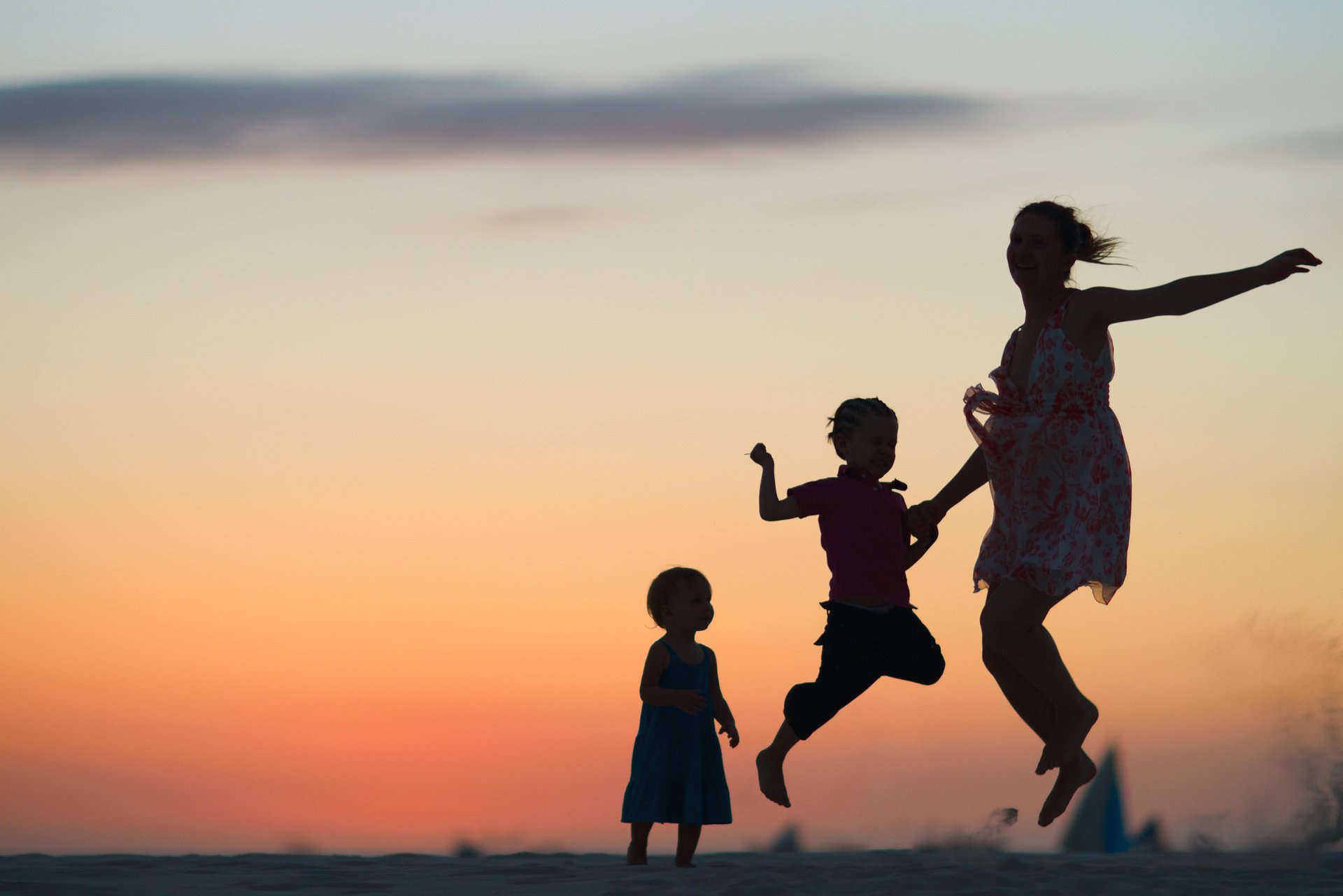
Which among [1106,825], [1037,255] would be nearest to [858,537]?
[1037,255]

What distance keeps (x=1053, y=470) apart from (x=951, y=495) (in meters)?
0.69

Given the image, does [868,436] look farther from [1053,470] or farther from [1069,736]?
[1069,736]

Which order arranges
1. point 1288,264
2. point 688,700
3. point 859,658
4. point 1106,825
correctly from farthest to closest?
point 1106,825 < point 688,700 < point 859,658 < point 1288,264

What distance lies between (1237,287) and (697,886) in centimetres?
330

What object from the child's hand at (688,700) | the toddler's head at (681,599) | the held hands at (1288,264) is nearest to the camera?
the held hands at (1288,264)

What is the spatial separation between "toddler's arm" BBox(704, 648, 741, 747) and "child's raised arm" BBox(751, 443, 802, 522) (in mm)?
1279

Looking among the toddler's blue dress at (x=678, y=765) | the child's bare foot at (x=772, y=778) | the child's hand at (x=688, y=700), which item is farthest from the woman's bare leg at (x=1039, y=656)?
the toddler's blue dress at (x=678, y=765)

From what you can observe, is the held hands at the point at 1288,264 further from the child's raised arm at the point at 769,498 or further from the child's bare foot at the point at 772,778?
the child's bare foot at the point at 772,778

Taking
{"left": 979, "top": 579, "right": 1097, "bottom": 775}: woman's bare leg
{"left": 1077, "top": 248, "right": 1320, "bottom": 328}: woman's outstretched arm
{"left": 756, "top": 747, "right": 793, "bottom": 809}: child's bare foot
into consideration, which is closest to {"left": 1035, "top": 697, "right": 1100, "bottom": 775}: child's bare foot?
{"left": 979, "top": 579, "right": 1097, "bottom": 775}: woman's bare leg

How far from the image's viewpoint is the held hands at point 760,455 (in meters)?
7.47

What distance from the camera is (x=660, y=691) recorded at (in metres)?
8.12

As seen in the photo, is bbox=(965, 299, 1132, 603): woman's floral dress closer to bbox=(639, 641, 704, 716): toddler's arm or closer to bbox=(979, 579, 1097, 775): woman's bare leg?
bbox=(979, 579, 1097, 775): woman's bare leg

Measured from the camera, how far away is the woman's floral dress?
685 cm

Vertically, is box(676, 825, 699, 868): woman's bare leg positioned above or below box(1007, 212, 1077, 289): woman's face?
below
